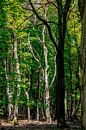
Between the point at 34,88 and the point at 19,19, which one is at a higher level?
the point at 19,19

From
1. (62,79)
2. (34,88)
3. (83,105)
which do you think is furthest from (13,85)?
(34,88)

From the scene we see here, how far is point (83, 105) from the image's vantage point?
8234 millimetres

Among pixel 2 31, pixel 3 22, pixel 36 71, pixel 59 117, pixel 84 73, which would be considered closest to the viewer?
pixel 84 73

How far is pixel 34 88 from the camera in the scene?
48.6 metres

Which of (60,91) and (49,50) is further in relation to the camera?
(49,50)

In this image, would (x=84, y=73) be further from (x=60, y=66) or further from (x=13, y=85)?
(x=13, y=85)

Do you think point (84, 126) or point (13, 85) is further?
point (13, 85)

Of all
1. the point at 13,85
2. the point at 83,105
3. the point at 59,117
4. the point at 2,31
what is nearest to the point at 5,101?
the point at 13,85

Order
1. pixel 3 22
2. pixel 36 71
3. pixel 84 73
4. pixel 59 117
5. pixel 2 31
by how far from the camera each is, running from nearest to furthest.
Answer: pixel 84 73, pixel 59 117, pixel 3 22, pixel 2 31, pixel 36 71

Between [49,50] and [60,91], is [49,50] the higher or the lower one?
the lower one

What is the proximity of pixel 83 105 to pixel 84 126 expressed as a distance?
0.48 metres

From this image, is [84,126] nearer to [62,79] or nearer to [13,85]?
[62,79]

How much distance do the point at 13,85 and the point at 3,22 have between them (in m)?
4.67

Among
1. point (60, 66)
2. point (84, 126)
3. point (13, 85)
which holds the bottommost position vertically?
point (13, 85)
